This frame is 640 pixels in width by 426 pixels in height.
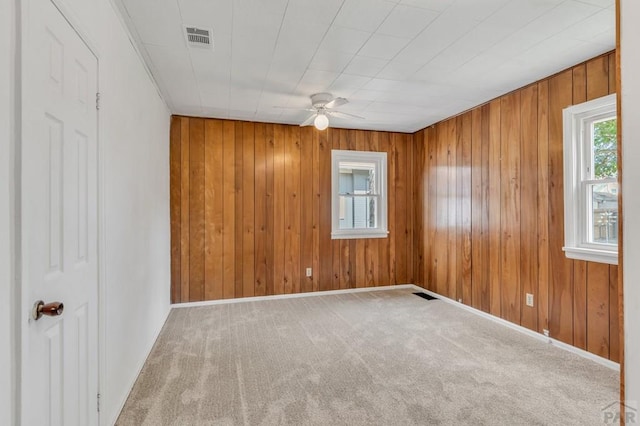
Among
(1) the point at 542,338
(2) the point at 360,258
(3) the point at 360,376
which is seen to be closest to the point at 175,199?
(2) the point at 360,258

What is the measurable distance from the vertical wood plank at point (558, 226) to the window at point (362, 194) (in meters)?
2.40

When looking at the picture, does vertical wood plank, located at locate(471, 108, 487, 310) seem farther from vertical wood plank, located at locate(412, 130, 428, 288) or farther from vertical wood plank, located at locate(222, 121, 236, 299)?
vertical wood plank, located at locate(222, 121, 236, 299)

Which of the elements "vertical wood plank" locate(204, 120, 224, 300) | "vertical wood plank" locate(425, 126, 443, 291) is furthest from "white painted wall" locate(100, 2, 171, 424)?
"vertical wood plank" locate(425, 126, 443, 291)

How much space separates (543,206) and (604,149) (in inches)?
26.5

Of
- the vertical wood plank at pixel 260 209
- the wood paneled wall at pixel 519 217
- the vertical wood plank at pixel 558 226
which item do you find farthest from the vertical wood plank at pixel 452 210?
the vertical wood plank at pixel 260 209

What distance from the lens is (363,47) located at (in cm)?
249

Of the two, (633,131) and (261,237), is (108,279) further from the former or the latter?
(261,237)

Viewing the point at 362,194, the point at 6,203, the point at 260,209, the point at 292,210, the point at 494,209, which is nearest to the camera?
the point at 6,203

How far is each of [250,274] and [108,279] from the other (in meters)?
2.71

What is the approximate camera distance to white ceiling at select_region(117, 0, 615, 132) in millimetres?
2012

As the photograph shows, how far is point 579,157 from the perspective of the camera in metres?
2.84

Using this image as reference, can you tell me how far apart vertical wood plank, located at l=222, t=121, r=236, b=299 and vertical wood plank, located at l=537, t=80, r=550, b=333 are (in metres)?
3.64

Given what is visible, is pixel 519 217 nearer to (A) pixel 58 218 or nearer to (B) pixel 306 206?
(B) pixel 306 206

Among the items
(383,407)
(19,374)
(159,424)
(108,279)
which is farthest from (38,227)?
(383,407)
